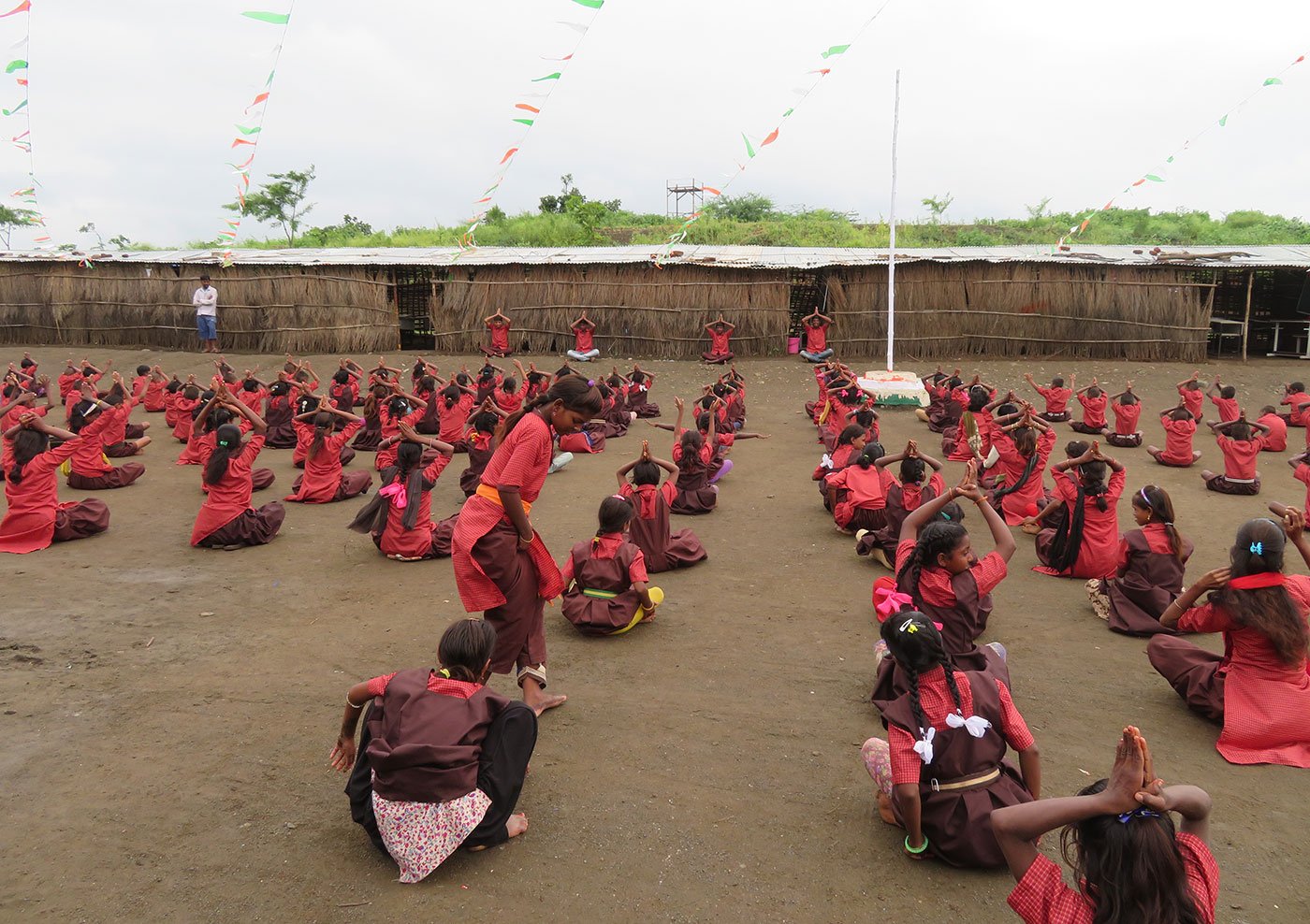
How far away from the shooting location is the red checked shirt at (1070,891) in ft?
8.18

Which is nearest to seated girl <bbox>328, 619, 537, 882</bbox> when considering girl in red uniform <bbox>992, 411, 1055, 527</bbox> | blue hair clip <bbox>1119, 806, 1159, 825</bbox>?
Answer: blue hair clip <bbox>1119, 806, 1159, 825</bbox>

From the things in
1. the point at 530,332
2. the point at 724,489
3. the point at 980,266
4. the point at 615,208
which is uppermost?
the point at 615,208

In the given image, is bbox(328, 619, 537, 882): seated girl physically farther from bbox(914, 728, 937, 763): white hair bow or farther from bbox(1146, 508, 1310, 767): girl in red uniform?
bbox(1146, 508, 1310, 767): girl in red uniform

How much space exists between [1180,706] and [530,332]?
18.7 meters

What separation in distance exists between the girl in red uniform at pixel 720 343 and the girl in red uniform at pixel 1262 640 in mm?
16539

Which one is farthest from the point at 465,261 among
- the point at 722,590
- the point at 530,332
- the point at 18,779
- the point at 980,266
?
the point at 18,779

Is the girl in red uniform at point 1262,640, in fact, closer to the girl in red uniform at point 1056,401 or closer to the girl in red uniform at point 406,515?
the girl in red uniform at point 406,515

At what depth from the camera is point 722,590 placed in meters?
7.38

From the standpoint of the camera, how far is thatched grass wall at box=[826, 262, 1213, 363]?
2017 centimetres

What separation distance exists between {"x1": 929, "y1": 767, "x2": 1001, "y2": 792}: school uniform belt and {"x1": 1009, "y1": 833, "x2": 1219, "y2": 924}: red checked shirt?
0.81m

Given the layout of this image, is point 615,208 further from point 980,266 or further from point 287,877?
point 287,877

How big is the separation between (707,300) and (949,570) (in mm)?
17124

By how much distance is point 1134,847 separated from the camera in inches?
96.0

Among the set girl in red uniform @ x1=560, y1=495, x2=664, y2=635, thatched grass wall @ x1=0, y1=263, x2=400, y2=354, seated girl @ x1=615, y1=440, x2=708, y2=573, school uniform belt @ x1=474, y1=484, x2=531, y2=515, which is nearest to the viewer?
school uniform belt @ x1=474, y1=484, x2=531, y2=515
